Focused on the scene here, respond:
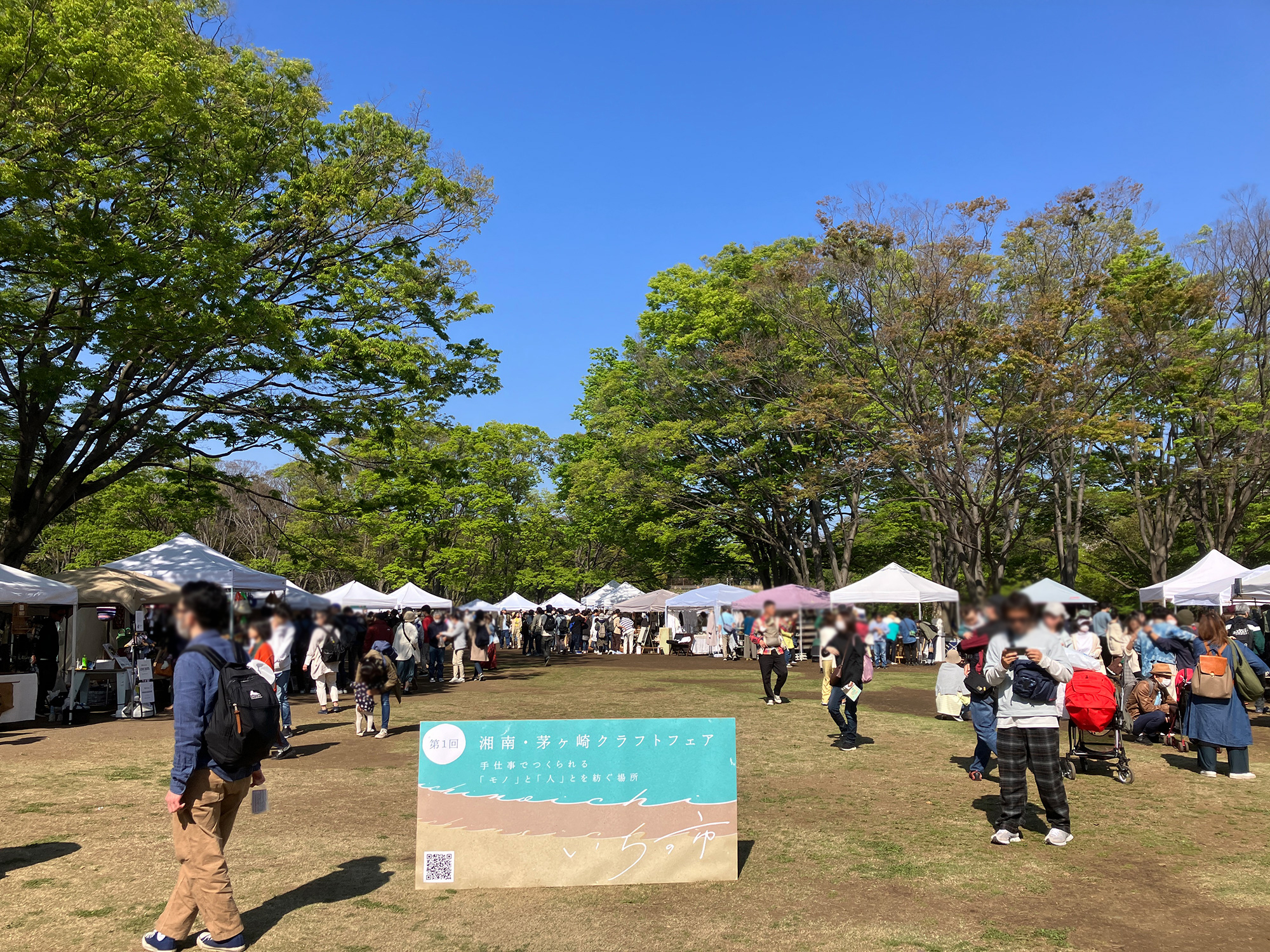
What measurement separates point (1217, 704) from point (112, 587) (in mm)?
17440

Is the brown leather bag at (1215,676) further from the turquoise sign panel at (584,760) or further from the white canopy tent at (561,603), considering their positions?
the white canopy tent at (561,603)

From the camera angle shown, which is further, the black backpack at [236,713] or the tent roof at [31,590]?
the tent roof at [31,590]

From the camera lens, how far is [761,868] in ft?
23.0

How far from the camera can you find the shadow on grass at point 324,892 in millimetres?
5766

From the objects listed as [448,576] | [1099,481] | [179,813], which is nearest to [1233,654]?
[1099,481]

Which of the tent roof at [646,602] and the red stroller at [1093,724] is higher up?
the tent roof at [646,602]

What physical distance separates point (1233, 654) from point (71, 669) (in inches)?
718

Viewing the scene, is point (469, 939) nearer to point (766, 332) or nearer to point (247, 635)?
point (247, 635)

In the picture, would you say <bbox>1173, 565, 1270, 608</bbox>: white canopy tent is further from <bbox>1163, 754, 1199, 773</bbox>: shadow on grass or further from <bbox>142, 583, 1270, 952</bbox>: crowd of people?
<bbox>1163, 754, 1199, 773</bbox>: shadow on grass

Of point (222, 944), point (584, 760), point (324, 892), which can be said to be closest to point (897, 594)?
point (584, 760)

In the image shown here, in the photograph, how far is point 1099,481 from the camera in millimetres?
18203

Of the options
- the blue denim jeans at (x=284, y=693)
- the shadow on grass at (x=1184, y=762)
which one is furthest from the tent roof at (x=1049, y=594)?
the shadow on grass at (x=1184, y=762)

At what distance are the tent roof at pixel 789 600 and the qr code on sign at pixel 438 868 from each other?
147 inches

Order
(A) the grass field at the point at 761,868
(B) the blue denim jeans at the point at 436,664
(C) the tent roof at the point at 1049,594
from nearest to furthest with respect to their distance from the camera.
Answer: (C) the tent roof at the point at 1049,594, (A) the grass field at the point at 761,868, (B) the blue denim jeans at the point at 436,664
